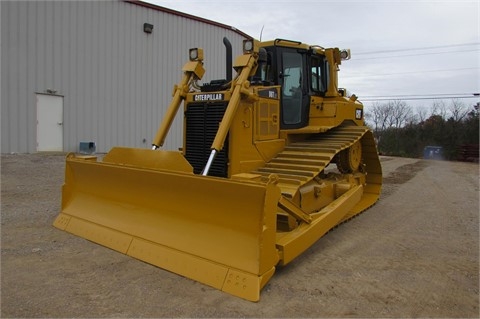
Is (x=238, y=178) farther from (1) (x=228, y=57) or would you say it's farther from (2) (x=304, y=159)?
(1) (x=228, y=57)

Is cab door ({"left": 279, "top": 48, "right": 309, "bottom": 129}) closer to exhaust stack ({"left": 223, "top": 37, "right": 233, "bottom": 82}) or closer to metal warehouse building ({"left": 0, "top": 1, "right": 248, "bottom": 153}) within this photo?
exhaust stack ({"left": 223, "top": 37, "right": 233, "bottom": 82})

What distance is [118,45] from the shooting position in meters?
14.4

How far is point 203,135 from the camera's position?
17.9 feet

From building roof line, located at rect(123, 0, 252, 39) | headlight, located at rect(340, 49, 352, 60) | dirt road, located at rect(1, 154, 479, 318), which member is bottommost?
dirt road, located at rect(1, 154, 479, 318)

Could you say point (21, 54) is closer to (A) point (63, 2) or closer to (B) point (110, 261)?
(A) point (63, 2)

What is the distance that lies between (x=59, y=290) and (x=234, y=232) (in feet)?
5.35

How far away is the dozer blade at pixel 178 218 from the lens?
12.0 feet

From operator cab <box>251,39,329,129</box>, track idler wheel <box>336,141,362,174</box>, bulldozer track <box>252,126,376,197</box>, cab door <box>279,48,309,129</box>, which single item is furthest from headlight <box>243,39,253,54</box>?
track idler wheel <box>336,141,362,174</box>

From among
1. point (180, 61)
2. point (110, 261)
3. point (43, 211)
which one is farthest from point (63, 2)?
point (110, 261)

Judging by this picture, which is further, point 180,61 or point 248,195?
point 180,61

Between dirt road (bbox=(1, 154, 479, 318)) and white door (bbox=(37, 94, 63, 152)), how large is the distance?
22.0ft

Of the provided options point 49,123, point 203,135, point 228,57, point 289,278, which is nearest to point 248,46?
point 228,57

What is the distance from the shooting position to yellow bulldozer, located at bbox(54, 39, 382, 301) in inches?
148

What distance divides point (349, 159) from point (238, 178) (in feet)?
12.3
